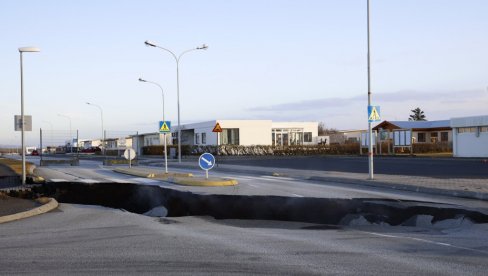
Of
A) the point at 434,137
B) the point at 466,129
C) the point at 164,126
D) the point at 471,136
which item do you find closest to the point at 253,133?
the point at 434,137

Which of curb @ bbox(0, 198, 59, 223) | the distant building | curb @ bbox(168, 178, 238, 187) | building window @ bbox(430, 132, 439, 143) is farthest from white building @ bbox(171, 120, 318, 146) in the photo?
curb @ bbox(0, 198, 59, 223)

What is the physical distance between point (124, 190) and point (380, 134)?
42.6 meters

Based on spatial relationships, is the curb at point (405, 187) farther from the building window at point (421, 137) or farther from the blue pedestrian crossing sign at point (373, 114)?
the building window at point (421, 137)

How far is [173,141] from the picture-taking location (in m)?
78.2

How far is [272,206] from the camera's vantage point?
545 inches

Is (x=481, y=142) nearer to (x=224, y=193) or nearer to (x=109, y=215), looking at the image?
(x=224, y=193)

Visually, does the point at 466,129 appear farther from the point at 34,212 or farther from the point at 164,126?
the point at 34,212

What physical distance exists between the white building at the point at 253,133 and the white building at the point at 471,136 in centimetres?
2600

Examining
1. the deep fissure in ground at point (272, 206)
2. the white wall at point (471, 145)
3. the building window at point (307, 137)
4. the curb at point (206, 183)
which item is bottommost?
the deep fissure in ground at point (272, 206)

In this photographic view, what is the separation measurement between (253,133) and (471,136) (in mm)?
28817

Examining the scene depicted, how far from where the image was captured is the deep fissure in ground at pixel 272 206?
12398 mm

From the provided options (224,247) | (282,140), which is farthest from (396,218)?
(282,140)

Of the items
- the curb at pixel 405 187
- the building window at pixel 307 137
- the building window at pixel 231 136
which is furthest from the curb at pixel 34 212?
the building window at pixel 307 137

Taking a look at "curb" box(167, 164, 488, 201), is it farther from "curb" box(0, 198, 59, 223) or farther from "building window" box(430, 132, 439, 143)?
"building window" box(430, 132, 439, 143)
